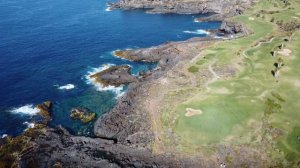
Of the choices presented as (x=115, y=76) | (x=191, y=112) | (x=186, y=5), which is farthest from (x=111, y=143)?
(x=186, y=5)

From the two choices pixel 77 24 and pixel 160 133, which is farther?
pixel 77 24

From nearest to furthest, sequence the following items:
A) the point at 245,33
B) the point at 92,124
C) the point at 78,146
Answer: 1. the point at 78,146
2. the point at 92,124
3. the point at 245,33

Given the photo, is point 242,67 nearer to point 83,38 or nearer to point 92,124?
point 92,124

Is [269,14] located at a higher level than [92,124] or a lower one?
higher

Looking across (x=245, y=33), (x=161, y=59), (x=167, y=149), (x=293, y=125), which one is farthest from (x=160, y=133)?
(x=245, y=33)

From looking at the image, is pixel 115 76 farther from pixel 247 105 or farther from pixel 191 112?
pixel 247 105

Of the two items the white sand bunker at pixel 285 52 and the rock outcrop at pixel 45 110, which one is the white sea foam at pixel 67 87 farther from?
the white sand bunker at pixel 285 52

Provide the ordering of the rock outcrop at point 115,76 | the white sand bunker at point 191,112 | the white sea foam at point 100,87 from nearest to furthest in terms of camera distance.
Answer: the white sand bunker at point 191,112, the white sea foam at point 100,87, the rock outcrop at point 115,76

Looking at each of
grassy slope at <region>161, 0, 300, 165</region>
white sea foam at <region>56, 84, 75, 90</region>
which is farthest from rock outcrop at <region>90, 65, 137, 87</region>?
grassy slope at <region>161, 0, 300, 165</region>

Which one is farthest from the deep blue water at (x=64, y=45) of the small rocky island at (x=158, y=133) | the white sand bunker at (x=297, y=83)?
the white sand bunker at (x=297, y=83)
